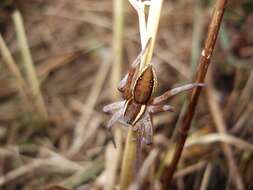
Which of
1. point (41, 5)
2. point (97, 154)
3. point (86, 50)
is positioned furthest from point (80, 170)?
point (41, 5)

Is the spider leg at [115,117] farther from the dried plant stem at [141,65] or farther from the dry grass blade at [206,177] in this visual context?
the dry grass blade at [206,177]

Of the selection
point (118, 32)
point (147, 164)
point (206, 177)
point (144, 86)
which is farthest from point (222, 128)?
point (144, 86)

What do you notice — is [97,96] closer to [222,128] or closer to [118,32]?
[118,32]

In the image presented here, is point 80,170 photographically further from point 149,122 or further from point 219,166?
point 149,122

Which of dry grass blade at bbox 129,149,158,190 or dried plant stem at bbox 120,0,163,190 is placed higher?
dried plant stem at bbox 120,0,163,190

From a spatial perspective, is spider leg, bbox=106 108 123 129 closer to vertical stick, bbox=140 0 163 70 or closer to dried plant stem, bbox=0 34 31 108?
vertical stick, bbox=140 0 163 70

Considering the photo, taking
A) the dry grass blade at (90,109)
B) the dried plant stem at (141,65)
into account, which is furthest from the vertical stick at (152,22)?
the dry grass blade at (90,109)

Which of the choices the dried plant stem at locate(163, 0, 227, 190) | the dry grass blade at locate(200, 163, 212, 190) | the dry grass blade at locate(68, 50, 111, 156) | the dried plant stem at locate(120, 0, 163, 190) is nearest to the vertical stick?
the dried plant stem at locate(120, 0, 163, 190)
